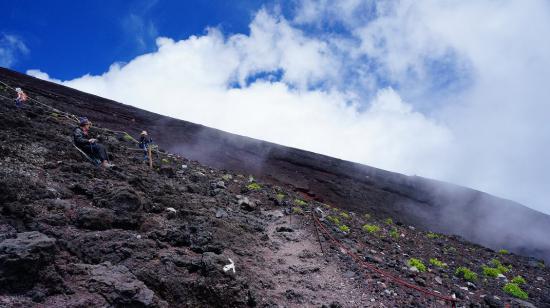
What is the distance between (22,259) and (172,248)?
265 centimetres

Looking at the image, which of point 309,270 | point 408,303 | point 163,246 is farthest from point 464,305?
point 163,246

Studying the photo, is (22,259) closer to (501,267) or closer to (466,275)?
(466,275)

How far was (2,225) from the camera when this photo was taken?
4883mm

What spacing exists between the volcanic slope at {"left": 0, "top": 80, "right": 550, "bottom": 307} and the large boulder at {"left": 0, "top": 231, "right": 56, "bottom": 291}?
12mm

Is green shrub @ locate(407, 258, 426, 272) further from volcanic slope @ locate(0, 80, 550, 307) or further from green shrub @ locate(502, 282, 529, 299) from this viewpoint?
green shrub @ locate(502, 282, 529, 299)

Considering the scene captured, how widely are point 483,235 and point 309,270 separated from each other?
89.2ft

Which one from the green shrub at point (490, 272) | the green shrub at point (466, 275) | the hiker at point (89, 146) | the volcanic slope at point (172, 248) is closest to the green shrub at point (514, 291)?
the volcanic slope at point (172, 248)

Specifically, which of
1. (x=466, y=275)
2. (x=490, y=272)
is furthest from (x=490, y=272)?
(x=466, y=275)

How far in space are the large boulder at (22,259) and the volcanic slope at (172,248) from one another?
12 millimetres

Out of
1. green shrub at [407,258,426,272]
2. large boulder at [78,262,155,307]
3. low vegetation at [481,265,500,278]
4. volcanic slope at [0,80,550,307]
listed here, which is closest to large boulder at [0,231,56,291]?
volcanic slope at [0,80,550,307]

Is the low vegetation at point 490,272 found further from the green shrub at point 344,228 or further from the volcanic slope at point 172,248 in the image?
the green shrub at point 344,228

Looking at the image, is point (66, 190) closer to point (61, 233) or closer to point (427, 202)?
point (61, 233)

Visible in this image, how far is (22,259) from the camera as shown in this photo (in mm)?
4168

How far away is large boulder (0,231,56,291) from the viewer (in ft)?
13.2
